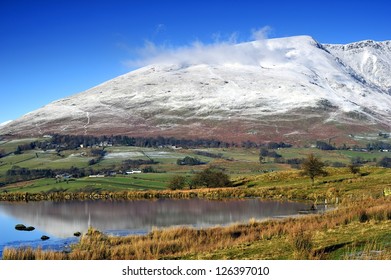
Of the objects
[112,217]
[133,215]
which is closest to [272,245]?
[112,217]

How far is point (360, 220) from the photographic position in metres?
15.3

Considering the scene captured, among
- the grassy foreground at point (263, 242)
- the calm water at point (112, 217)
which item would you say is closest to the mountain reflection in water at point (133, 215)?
the calm water at point (112, 217)

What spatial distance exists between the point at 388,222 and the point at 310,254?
221 inches

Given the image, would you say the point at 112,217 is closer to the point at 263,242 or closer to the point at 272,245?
the point at 263,242

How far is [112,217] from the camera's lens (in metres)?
29.6

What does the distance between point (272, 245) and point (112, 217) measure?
18.8 meters

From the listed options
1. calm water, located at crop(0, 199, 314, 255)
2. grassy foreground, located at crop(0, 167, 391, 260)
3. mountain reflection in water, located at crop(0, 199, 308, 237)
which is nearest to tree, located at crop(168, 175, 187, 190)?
calm water, located at crop(0, 199, 314, 255)

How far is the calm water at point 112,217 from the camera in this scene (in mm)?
21655

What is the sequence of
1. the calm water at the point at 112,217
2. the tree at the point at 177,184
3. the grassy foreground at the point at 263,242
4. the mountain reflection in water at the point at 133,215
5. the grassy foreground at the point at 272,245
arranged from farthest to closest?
the tree at the point at 177,184, the mountain reflection in water at the point at 133,215, the calm water at the point at 112,217, the grassy foreground at the point at 263,242, the grassy foreground at the point at 272,245

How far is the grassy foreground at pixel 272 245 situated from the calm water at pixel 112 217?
502cm

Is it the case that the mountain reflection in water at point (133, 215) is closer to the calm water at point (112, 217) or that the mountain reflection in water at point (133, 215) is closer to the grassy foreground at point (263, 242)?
the calm water at point (112, 217)
